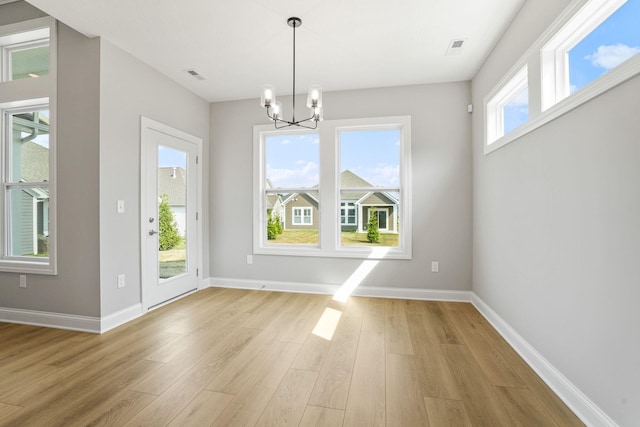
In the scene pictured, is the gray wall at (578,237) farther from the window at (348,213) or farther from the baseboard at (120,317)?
the baseboard at (120,317)

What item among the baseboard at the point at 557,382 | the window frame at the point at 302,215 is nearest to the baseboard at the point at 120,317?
the window frame at the point at 302,215

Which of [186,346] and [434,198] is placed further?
[434,198]

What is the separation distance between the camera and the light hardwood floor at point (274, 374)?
1711 mm

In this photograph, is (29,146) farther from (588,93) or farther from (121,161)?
(588,93)

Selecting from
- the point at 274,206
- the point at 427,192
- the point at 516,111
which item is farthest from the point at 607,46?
the point at 274,206

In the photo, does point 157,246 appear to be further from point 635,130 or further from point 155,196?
point 635,130

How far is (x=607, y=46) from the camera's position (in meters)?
1.63

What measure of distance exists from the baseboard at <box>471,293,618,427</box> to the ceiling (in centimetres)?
267

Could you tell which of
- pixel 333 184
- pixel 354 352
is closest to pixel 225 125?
pixel 333 184

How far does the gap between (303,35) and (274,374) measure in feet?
9.45

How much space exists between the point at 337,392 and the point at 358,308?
170 cm

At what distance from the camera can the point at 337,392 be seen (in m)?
1.93

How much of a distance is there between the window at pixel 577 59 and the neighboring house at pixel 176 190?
366 cm

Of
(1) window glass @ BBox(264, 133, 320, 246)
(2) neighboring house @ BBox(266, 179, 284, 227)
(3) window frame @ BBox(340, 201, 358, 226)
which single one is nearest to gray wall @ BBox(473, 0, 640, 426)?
(3) window frame @ BBox(340, 201, 358, 226)
